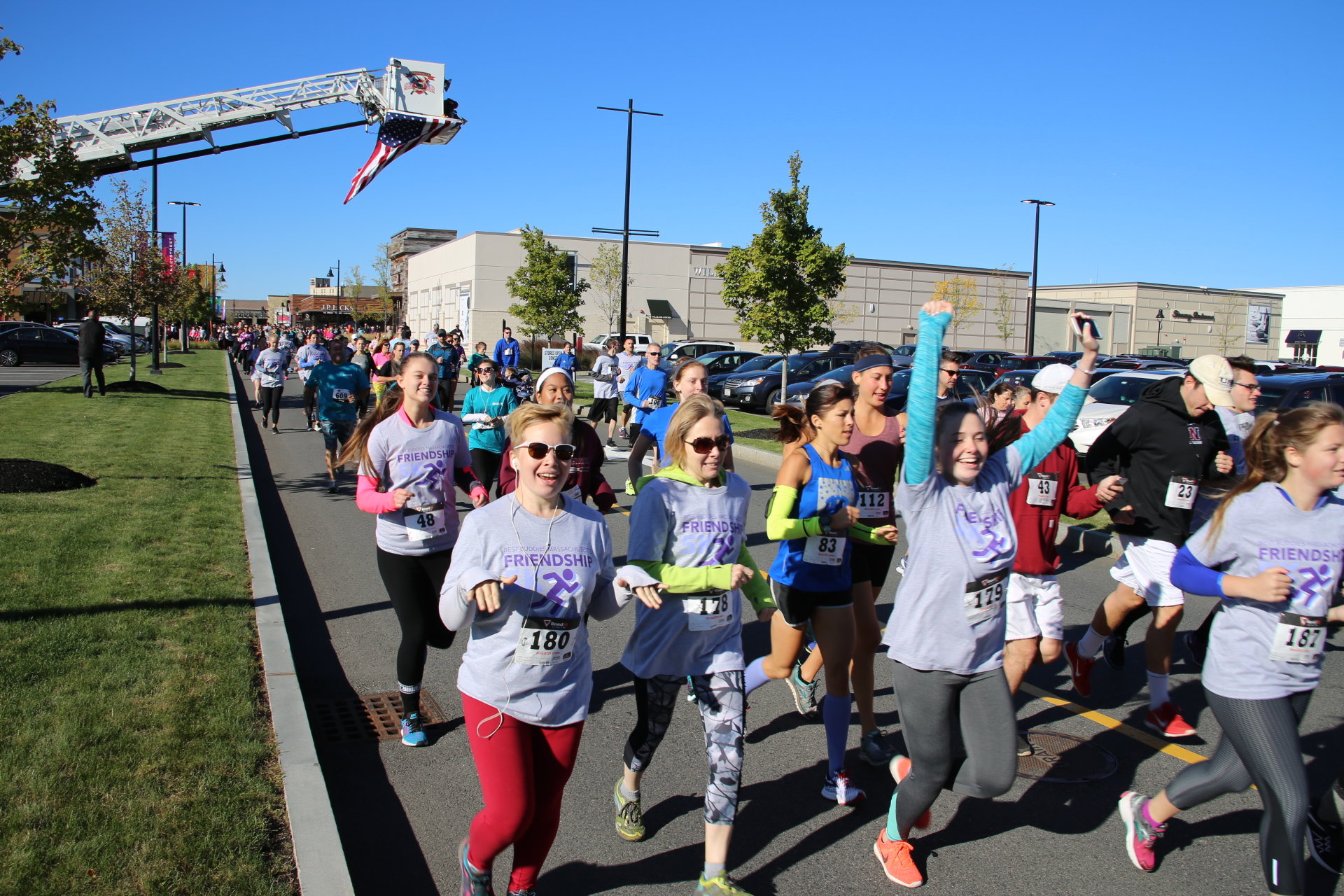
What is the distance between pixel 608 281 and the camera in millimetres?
57562

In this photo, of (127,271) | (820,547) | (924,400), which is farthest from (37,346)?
(924,400)

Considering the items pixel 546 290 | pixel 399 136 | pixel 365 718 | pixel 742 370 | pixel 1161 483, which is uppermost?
pixel 546 290

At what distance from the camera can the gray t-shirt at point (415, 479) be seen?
485 centimetres

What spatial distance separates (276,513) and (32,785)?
7707 mm

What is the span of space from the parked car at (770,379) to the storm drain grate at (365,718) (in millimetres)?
21181

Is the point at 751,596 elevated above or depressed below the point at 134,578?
above

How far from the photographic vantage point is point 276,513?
11180mm

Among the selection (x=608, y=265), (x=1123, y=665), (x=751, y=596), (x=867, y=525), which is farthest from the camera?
(x=608, y=265)

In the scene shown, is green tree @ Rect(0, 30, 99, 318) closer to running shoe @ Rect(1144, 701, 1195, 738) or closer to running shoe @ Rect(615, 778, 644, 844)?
running shoe @ Rect(615, 778, 644, 844)

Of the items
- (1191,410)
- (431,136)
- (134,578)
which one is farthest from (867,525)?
(431,136)

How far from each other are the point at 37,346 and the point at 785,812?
4300cm

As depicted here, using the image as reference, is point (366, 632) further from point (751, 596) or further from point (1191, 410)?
point (1191, 410)

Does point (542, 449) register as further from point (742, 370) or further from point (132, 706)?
point (742, 370)

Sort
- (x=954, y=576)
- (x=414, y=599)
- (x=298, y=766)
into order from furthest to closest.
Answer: (x=414, y=599)
(x=298, y=766)
(x=954, y=576)
